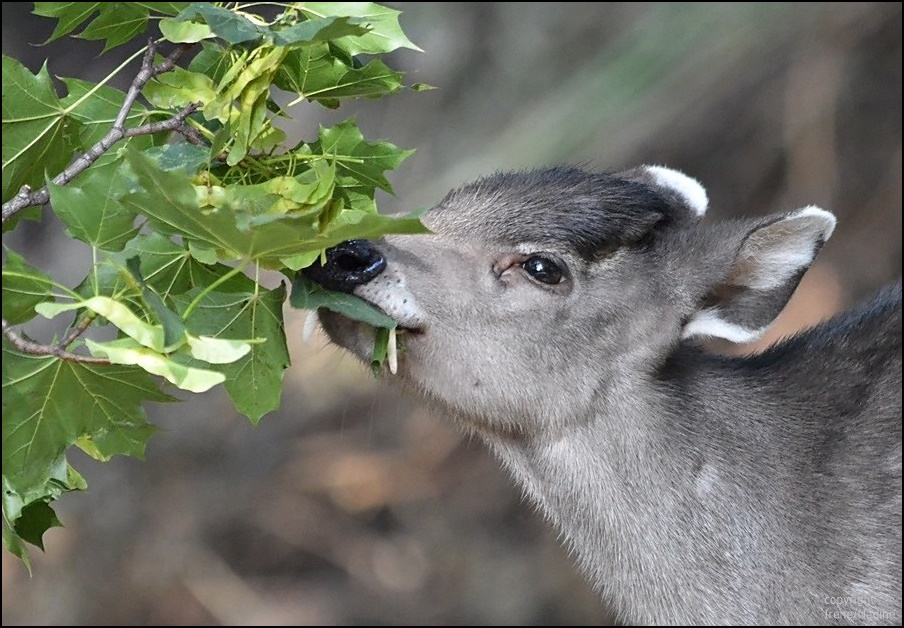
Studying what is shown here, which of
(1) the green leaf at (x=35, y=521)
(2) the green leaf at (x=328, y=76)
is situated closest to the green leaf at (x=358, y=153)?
(2) the green leaf at (x=328, y=76)

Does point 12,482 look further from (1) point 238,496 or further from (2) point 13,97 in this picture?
(1) point 238,496

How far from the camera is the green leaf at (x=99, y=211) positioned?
267 centimetres

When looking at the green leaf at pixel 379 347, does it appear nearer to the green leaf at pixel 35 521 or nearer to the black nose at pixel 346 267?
the black nose at pixel 346 267

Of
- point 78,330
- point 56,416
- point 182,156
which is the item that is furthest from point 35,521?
point 182,156

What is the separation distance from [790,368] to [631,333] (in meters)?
0.72

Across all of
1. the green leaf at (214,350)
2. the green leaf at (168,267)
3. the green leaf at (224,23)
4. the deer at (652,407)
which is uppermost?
the green leaf at (224,23)

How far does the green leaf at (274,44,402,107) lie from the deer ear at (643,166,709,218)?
1.53 m

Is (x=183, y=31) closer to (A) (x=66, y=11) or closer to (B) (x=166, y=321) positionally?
(A) (x=66, y=11)

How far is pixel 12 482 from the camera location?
285cm

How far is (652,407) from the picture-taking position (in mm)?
4090

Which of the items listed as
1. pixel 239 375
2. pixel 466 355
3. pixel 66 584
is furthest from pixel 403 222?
pixel 66 584

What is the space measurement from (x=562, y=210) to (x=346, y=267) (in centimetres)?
81

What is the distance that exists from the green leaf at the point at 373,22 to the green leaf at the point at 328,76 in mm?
52

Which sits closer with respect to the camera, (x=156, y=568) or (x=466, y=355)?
(x=466, y=355)
